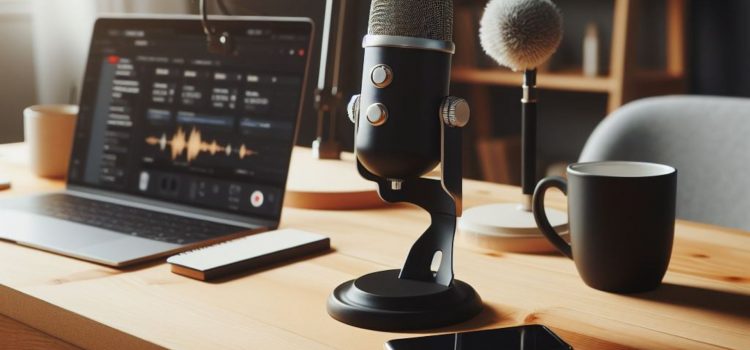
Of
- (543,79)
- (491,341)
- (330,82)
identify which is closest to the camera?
(491,341)

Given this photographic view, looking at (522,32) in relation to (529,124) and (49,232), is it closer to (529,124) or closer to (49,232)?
(529,124)

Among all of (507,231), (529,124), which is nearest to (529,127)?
(529,124)

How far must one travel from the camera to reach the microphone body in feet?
2.20

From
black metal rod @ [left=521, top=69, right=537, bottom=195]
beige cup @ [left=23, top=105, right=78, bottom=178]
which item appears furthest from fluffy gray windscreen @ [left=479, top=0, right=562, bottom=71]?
beige cup @ [left=23, top=105, right=78, bottom=178]

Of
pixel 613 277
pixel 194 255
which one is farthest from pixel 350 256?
pixel 613 277

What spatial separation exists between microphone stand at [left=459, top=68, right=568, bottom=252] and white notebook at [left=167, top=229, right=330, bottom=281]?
0.16m

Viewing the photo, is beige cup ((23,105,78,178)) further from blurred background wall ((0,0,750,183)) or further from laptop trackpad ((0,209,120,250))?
blurred background wall ((0,0,750,183))

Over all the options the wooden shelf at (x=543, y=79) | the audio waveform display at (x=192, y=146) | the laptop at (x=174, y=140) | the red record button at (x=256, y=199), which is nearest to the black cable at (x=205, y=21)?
the laptop at (x=174, y=140)

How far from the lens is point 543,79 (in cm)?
251

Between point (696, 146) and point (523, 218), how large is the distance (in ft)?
1.66

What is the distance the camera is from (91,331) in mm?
672

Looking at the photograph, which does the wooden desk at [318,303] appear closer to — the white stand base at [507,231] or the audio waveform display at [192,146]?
the white stand base at [507,231]

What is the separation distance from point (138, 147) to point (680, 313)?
2.33 ft

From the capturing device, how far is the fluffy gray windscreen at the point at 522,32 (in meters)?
0.92
